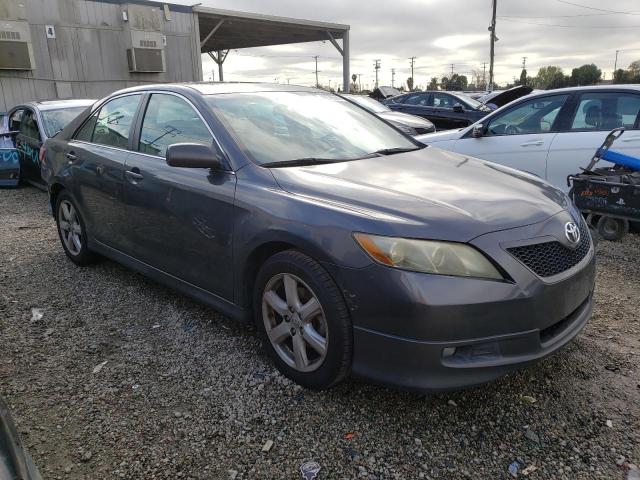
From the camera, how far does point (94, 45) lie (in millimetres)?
15617

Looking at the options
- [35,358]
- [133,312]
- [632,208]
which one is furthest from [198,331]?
[632,208]

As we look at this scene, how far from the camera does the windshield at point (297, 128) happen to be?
3025 millimetres

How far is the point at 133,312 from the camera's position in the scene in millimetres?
3734

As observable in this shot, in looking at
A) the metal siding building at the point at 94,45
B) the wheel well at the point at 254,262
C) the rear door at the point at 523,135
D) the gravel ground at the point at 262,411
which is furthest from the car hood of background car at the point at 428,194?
the metal siding building at the point at 94,45

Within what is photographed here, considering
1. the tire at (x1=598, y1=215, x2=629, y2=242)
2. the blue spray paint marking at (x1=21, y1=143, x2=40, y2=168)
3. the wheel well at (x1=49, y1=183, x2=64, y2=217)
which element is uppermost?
the blue spray paint marking at (x1=21, y1=143, x2=40, y2=168)

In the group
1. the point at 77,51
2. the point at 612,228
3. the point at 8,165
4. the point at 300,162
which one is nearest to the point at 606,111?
the point at 612,228

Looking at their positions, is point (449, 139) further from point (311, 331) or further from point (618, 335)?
point (311, 331)

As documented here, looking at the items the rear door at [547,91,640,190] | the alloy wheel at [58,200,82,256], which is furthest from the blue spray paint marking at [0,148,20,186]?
the rear door at [547,91,640,190]

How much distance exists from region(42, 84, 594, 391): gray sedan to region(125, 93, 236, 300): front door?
0.04 ft

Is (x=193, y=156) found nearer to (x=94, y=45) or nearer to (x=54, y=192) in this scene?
(x=54, y=192)

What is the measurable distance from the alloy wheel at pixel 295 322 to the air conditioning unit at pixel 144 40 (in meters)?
15.5

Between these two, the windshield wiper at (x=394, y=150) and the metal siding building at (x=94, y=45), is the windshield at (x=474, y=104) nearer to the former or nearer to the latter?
the metal siding building at (x=94, y=45)

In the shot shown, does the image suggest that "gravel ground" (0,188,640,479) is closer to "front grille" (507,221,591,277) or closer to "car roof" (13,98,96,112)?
"front grille" (507,221,591,277)

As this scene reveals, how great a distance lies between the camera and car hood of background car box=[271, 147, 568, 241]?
7.48 feet
